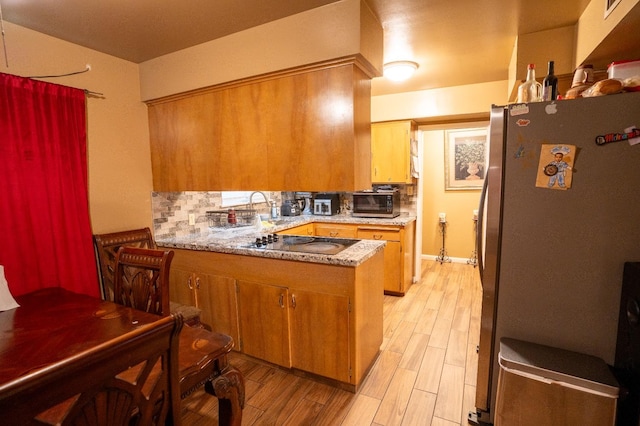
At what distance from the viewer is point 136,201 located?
8.90 feet

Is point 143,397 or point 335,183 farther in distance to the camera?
point 335,183

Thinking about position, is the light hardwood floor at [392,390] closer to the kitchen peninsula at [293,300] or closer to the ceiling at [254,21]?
the kitchen peninsula at [293,300]

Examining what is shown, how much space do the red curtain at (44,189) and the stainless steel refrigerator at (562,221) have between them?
8.90 feet

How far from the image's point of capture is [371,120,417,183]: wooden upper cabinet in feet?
12.8

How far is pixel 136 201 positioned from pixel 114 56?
1197 millimetres

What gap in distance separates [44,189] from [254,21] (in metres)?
1.79

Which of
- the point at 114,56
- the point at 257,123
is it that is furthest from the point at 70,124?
the point at 257,123

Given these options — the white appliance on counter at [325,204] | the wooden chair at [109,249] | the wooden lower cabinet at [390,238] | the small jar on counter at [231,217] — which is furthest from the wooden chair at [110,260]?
the white appliance on counter at [325,204]

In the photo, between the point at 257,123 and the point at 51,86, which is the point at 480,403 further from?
the point at 51,86

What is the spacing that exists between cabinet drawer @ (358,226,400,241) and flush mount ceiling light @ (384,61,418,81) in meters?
1.69

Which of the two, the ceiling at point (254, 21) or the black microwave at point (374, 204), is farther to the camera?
the black microwave at point (374, 204)

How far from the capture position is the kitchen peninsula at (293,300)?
204 cm

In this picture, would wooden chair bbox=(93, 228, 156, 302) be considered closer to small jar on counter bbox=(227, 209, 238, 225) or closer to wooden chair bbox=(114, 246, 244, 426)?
wooden chair bbox=(114, 246, 244, 426)

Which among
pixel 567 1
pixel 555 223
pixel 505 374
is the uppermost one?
pixel 567 1
